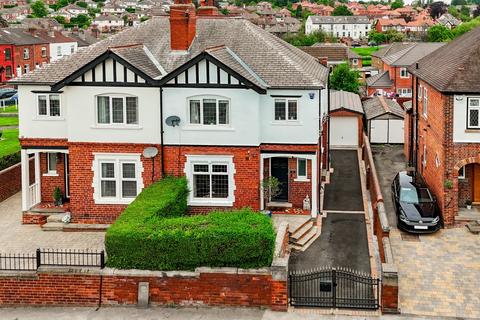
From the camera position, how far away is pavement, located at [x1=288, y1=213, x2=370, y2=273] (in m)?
20.3

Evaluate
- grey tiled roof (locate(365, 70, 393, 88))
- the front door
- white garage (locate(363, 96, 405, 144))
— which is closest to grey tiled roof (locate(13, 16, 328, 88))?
the front door

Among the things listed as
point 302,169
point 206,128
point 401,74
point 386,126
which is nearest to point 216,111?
point 206,128

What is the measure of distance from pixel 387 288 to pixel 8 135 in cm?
3248

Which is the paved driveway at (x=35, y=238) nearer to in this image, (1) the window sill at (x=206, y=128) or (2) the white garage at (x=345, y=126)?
(1) the window sill at (x=206, y=128)

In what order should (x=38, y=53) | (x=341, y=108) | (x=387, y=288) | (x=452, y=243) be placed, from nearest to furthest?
(x=387, y=288), (x=452, y=243), (x=341, y=108), (x=38, y=53)

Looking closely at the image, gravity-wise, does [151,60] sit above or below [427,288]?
above

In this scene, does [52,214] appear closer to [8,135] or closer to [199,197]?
[199,197]

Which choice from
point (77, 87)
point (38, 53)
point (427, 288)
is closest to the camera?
point (427, 288)

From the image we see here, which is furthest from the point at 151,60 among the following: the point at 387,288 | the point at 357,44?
the point at 357,44

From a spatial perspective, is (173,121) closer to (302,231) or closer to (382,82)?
(302,231)

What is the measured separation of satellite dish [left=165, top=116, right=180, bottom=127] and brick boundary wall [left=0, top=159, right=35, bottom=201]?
29.9 ft

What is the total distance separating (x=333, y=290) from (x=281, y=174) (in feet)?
28.8

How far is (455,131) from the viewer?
24.1 metres

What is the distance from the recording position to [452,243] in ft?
72.5
